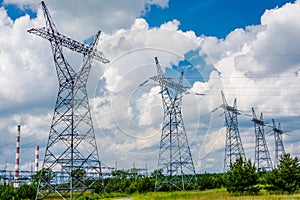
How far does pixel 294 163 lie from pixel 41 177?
1359 inches

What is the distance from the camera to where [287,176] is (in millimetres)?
49781

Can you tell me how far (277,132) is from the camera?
317ft

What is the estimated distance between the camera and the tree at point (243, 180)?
50562 mm

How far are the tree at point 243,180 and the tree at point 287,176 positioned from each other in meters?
2.84

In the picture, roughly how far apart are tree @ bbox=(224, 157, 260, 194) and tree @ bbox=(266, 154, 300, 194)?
9.31 feet

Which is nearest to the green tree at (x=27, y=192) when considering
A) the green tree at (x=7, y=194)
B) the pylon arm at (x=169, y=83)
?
the green tree at (x=7, y=194)

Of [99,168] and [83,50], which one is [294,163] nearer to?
[99,168]

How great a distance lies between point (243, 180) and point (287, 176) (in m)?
6.10

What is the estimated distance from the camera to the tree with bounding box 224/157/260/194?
50562 millimetres

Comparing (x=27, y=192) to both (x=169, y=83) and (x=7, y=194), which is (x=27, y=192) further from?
(x=169, y=83)

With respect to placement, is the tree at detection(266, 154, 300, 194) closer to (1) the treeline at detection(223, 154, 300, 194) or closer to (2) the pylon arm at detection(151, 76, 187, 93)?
(1) the treeline at detection(223, 154, 300, 194)

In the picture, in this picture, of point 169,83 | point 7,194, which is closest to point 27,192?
point 7,194

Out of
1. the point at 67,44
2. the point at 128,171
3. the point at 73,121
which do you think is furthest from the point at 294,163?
the point at 128,171

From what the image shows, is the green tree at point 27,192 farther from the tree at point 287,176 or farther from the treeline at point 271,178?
the tree at point 287,176
